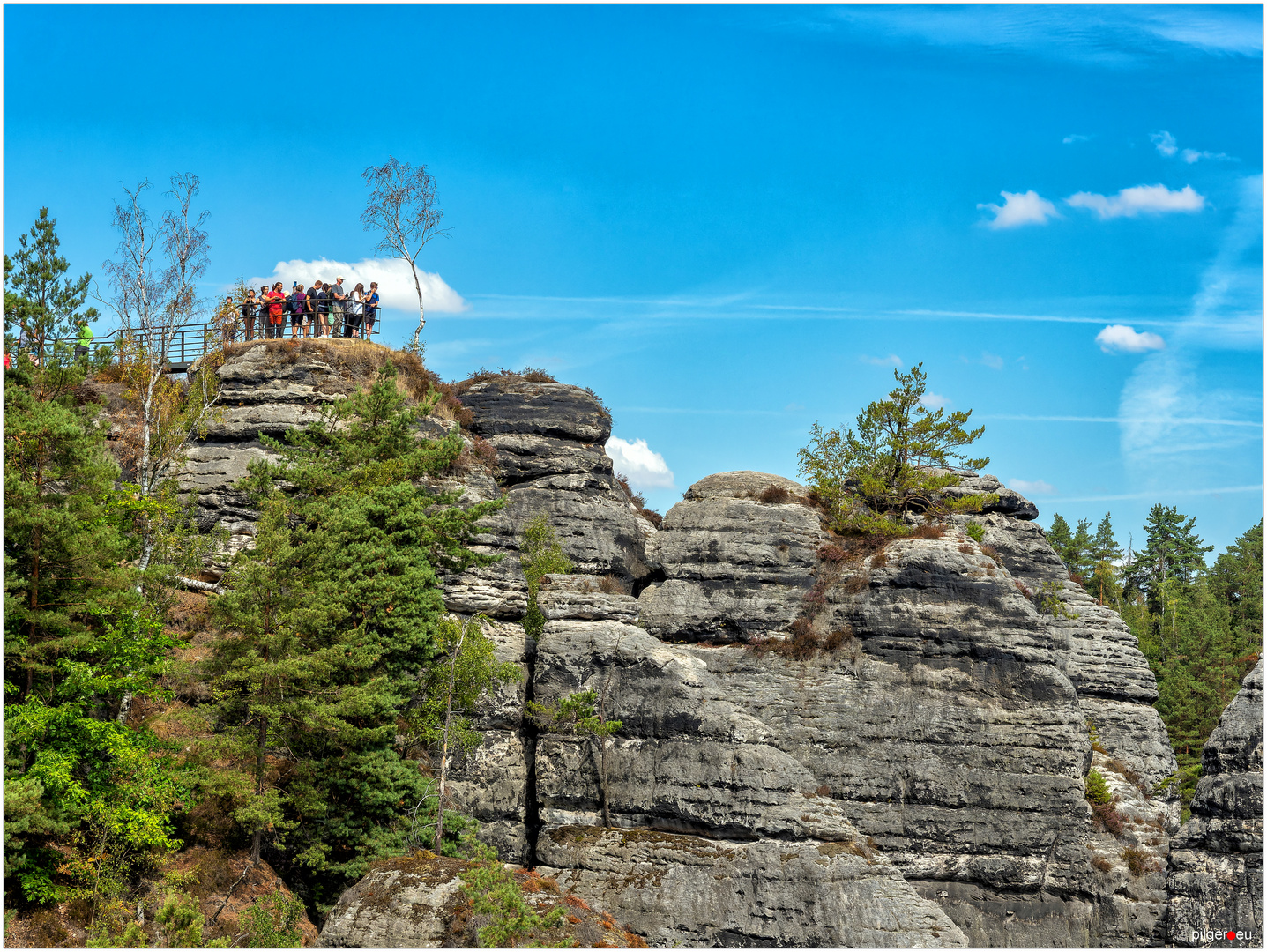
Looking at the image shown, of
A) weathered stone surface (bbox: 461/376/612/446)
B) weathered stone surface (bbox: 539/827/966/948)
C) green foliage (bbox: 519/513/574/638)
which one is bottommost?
weathered stone surface (bbox: 539/827/966/948)

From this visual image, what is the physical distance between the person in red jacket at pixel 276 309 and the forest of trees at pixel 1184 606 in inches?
1876

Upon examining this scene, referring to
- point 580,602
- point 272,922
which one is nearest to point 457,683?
point 580,602

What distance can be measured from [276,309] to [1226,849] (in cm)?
4361

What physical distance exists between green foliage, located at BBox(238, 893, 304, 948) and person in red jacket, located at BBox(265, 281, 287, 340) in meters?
28.2

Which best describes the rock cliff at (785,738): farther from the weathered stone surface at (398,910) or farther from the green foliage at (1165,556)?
the green foliage at (1165,556)

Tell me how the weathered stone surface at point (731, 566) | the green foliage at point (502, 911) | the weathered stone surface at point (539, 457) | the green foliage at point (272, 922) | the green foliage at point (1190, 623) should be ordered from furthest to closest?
1. the green foliage at point (1190, 623)
2. the weathered stone surface at point (539, 457)
3. the weathered stone surface at point (731, 566)
4. the green foliage at point (272, 922)
5. the green foliage at point (502, 911)

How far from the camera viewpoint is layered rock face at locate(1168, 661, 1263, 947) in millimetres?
22484

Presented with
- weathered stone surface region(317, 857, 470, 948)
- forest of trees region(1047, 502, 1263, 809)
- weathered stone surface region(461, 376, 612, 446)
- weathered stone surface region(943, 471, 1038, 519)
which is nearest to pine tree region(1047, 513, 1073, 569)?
forest of trees region(1047, 502, 1263, 809)

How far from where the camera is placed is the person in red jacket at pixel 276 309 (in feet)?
159

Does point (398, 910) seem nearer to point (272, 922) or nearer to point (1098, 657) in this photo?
point (272, 922)

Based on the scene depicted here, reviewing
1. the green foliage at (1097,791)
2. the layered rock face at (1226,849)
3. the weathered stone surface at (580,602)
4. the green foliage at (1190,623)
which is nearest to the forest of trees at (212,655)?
the weathered stone surface at (580,602)

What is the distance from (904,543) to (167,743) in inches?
1120

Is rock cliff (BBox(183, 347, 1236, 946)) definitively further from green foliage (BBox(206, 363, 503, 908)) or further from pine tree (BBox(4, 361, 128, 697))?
pine tree (BBox(4, 361, 128, 697))

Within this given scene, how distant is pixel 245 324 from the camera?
49125 millimetres
